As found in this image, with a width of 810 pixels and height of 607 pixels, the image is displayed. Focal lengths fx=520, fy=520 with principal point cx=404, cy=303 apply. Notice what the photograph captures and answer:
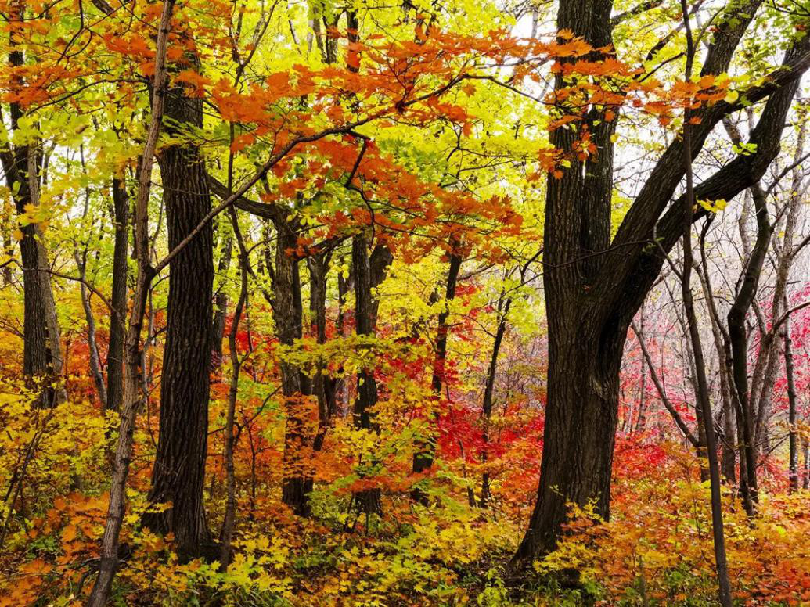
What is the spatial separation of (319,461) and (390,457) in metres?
1.05

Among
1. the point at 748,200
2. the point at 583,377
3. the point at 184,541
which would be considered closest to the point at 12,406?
the point at 184,541

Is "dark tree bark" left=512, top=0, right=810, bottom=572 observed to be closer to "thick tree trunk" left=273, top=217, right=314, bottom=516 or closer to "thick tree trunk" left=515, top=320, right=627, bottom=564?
"thick tree trunk" left=515, top=320, right=627, bottom=564

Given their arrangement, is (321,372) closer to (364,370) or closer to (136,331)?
(364,370)

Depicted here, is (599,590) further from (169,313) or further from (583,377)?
(169,313)

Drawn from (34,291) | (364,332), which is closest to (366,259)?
(364,332)

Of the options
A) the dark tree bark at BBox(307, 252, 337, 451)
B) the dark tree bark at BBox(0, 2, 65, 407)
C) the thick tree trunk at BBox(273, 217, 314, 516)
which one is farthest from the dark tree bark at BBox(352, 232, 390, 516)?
the dark tree bark at BBox(0, 2, 65, 407)

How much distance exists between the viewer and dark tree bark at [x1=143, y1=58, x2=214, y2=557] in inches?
213

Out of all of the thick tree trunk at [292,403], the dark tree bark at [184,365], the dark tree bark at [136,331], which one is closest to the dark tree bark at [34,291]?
the dark tree bark at [184,365]

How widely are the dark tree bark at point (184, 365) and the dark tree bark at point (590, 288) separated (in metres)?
3.71

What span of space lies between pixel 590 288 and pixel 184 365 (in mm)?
4462

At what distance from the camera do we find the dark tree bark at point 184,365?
5398mm

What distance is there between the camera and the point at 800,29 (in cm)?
439

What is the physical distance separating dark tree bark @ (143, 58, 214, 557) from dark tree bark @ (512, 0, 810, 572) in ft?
12.2

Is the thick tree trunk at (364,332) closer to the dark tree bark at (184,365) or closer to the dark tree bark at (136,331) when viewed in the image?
the dark tree bark at (184,365)
